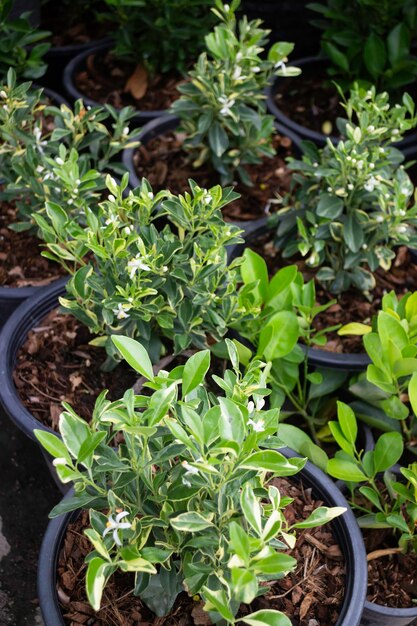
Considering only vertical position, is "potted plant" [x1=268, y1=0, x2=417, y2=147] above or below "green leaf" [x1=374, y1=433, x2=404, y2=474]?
above

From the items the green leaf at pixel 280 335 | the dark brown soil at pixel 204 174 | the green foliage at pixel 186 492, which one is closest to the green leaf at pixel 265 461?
the green foliage at pixel 186 492

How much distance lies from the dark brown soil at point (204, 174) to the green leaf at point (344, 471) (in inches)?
38.4

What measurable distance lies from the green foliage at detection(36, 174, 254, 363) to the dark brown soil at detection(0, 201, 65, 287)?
469 millimetres

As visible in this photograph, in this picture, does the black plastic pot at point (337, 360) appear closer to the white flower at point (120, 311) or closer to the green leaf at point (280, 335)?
the green leaf at point (280, 335)

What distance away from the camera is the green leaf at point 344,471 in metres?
1.51

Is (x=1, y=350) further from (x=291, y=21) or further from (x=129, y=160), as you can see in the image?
(x=291, y=21)

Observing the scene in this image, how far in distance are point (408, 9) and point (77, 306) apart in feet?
5.47

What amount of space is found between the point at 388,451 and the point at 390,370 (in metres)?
0.18

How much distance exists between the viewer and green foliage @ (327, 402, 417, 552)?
1516 mm

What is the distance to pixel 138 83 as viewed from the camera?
2.71 meters

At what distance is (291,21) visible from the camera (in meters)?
2.99

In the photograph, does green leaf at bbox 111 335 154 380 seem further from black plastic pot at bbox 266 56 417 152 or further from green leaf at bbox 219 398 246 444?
black plastic pot at bbox 266 56 417 152

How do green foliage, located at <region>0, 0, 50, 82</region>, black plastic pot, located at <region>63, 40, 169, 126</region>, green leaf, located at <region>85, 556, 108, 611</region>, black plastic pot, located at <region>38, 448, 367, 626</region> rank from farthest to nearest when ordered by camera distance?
1. black plastic pot, located at <region>63, 40, 169, 126</region>
2. green foliage, located at <region>0, 0, 50, 82</region>
3. black plastic pot, located at <region>38, 448, 367, 626</region>
4. green leaf, located at <region>85, 556, 108, 611</region>

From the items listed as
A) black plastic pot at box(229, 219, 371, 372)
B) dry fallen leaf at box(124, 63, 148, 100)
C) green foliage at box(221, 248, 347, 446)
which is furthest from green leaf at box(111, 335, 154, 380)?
dry fallen leaf at box(124, 63, 148, 100)
